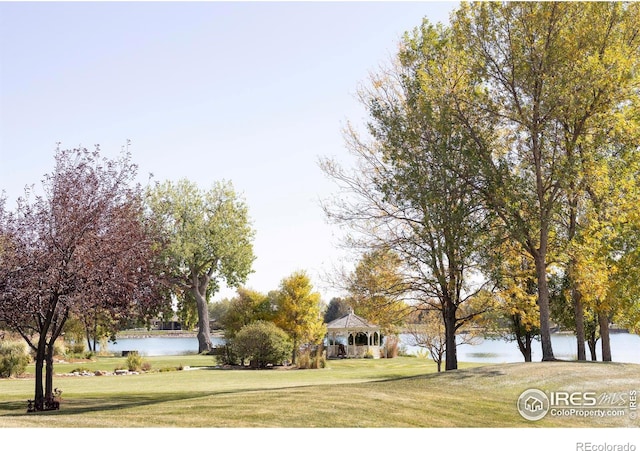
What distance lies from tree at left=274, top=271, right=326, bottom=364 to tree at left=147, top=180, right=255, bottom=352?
32.3 ft

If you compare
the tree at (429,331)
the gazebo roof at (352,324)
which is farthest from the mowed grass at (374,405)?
the gazebo roof at (352,324)

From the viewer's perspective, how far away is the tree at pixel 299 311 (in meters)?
40.3

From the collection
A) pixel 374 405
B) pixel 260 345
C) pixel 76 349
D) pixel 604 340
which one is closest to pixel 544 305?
pixel 604 340

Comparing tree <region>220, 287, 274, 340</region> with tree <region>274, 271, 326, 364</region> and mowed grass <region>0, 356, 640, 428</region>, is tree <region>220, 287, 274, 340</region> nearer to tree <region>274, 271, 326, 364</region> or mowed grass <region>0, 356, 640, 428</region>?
tree <region>274, 271, 326, 364</region>

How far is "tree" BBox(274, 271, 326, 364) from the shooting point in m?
40.3

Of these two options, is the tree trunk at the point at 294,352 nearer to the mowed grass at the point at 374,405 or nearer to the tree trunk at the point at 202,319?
the tree trunk at the point at 202,319

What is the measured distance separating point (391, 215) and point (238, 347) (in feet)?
54.0

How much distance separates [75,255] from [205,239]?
34.9 meters

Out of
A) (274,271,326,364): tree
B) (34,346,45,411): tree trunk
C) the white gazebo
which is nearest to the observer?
(34,346,45,411): tree trunk

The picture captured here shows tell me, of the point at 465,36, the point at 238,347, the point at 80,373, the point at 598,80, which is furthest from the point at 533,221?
the point at 80,373

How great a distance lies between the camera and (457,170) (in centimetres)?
1867

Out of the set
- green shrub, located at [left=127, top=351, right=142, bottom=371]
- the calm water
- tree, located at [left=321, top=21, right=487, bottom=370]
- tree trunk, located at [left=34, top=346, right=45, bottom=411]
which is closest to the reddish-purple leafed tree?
tree trunk, located at [left=34, top=346, right=45, bottom=411]

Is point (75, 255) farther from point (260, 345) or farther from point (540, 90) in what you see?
point (260, 345)

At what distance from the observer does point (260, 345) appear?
1367 inches
